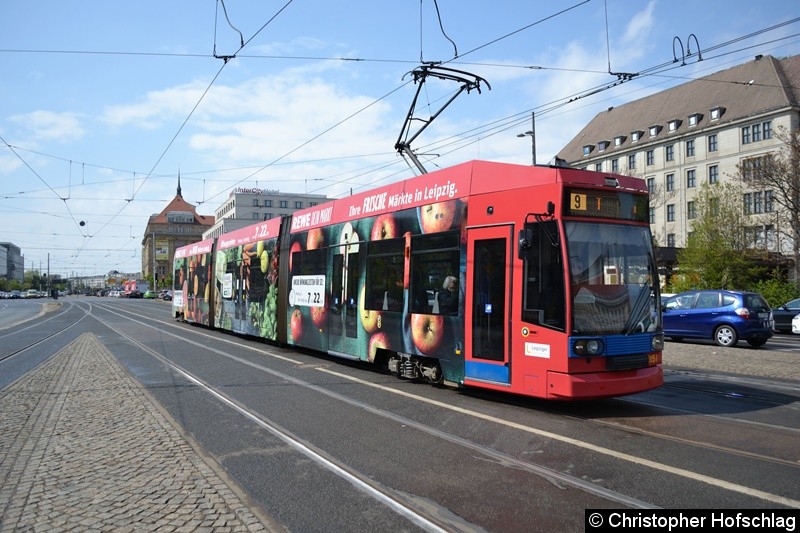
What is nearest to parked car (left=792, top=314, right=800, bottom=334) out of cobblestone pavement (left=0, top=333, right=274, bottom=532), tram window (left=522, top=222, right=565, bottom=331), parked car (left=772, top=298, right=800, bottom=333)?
parked car (left=772, top=298, right=800, bottom=333)

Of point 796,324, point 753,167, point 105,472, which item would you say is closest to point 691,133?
point 753,167

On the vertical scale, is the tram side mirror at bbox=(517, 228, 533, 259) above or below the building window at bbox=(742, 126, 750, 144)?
below

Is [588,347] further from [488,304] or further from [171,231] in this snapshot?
[171,231]

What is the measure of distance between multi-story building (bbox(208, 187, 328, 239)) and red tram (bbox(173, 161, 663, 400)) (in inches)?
3397

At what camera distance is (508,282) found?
8.01m

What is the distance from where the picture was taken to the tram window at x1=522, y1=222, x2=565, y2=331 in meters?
7.42

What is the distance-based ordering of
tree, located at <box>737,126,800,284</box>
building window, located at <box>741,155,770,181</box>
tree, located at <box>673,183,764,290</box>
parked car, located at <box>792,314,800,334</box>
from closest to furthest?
parked car, located at <box>792,314,800,334</box> < tree, located at <box>737,126,800,284</box> < tree, located at <box>673,183,764,290</box> < building window, located at <box>741,155,770,181</box>

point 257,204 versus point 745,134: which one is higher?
point 745,134

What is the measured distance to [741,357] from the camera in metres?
14.7

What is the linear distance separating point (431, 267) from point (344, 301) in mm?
3316

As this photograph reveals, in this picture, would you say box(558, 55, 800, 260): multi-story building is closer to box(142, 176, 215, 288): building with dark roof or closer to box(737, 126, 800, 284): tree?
box(737, 126, 800, 284): tree

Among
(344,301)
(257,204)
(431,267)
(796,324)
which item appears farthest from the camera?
(257,204)

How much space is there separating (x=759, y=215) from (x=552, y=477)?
4751cm

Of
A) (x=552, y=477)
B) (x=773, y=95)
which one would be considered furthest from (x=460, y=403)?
(x=773, y=95)
